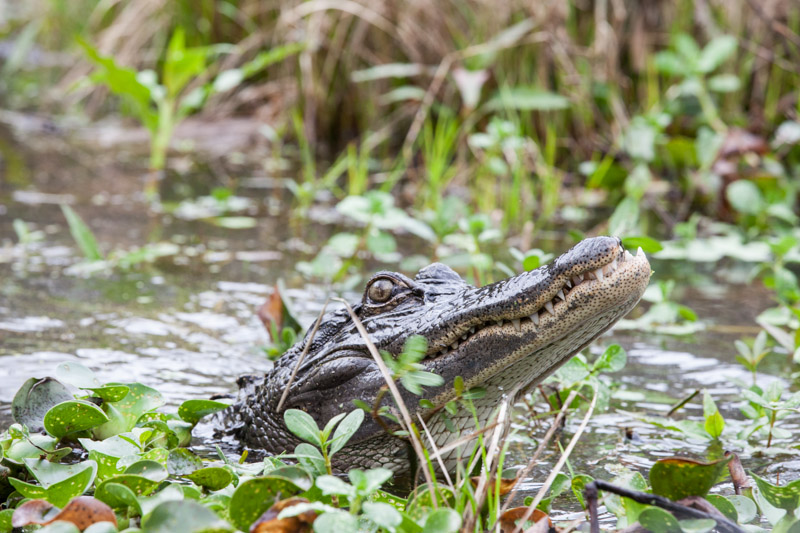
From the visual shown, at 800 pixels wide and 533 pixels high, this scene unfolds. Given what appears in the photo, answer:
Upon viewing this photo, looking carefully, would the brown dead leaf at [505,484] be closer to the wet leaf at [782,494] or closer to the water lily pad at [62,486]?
the wet leaf at [782,494]

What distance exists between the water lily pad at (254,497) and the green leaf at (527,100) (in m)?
4.65

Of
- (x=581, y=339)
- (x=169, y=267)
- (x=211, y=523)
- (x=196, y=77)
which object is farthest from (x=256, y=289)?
(x=196, y=77)

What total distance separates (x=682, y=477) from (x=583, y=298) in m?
0.46

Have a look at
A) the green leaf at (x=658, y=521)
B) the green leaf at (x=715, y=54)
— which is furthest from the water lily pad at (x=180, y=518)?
the green leaf at (x=715, y=54)

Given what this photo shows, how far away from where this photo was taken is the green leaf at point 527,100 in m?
6.25

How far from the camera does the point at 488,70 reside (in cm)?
659

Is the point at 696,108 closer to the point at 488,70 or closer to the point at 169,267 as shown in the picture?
the point at 488,70

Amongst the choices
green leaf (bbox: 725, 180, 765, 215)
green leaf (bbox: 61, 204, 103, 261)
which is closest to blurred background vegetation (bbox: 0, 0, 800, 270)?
green leaf (bbox: 725, 180, 765, 215)

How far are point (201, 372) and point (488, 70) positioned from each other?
3871mm

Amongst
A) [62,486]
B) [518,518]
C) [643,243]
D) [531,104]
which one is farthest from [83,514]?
[531,104]

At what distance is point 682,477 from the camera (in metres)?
1.97

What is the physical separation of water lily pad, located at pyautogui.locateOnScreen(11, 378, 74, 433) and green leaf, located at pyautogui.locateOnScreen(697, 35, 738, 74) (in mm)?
4804

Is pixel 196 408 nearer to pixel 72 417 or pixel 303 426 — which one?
pixel 72 417

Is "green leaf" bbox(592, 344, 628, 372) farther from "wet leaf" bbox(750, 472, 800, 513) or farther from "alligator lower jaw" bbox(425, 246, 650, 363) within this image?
"wet leaf" bbox(750, 472, 800, 513)
